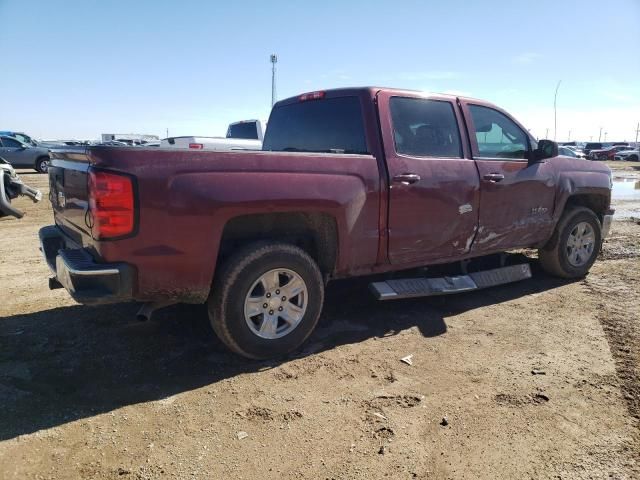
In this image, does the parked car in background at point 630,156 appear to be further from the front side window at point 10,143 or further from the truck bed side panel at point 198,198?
the truck bed side panel at point 198,198

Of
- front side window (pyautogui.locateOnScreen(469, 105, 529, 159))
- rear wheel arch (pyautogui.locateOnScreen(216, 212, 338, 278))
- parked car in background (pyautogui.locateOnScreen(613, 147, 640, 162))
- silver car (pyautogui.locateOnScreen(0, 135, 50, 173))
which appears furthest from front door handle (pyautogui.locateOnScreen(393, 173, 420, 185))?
parked car in background (pyautogui.locateOnScreen(613, 147, 640, 162))

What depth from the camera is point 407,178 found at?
4.13m

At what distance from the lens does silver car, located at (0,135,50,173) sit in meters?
20.7

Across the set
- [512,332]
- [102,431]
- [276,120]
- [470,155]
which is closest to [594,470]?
[512,332]

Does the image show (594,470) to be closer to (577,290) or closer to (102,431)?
(102,431)

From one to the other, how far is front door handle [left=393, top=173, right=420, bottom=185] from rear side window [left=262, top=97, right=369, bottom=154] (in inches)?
13.6

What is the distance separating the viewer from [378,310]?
4785 millimetres

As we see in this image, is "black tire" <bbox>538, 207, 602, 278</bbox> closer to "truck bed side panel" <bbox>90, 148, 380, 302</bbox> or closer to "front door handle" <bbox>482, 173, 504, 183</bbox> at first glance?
"front door handle" <bbox>482, 173, 504, 183</bbox>

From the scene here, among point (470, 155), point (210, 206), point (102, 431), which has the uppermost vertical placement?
point (470, 155)

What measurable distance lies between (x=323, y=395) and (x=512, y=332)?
2002 mm

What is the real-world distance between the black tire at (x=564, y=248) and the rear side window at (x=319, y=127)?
2.96m

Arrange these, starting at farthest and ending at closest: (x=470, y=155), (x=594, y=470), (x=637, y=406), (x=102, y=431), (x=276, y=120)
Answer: (x=276, y=120) < (x=470, y=155) < (x=637, y=406) < (x=102, y=431) < (x=594, y=470)

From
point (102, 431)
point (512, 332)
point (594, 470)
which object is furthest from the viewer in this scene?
point (512, 332)

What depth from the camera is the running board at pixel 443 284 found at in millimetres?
4285
